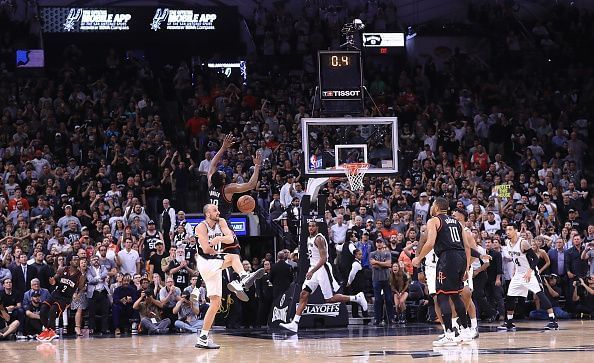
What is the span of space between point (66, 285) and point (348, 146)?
18.7 ft

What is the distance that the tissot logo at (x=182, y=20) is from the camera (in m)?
31.7

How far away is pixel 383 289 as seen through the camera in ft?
68.3

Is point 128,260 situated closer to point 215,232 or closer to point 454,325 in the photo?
point 215,232

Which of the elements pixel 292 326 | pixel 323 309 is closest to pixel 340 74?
pixel 323 309

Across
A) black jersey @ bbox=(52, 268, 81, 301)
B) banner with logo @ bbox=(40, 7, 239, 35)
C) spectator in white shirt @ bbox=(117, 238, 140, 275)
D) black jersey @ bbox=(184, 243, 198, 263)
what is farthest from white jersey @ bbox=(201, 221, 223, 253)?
banner with logo @ bbox=(40, 7, 239, 35)

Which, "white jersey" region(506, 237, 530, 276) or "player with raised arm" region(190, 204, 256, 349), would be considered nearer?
"player with raised arm" region(190, 204, 256, 349)

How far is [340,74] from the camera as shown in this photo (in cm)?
2048

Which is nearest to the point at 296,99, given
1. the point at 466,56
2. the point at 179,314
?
the point at 466,56

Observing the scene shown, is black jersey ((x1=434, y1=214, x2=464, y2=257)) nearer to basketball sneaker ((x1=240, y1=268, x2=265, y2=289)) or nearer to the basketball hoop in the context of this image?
basketball sneaker ((x1=240, y1=268, x2=265, y2=289))

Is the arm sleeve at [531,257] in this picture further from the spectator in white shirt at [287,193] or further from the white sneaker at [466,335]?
the spectator in white shirt at [287,193]

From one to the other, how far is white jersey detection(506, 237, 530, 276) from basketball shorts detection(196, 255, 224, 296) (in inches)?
257

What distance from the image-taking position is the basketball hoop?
19.2 meters

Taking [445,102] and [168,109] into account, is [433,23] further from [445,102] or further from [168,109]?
[168,109]

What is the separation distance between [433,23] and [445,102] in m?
4.26
